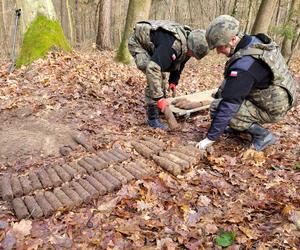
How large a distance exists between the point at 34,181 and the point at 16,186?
198 mm

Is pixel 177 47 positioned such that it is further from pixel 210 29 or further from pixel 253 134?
pixel 253 134

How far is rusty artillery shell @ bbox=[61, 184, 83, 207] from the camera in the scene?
10.6 feet

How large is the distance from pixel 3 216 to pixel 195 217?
1.90m

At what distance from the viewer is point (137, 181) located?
3.61m

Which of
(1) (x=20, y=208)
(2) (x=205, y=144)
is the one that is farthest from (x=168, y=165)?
(1) (x=20, y=208)

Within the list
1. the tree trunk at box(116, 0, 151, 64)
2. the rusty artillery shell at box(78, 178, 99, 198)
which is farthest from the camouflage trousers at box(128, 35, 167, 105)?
the tree trunk at box(116, 0, 151, 64)

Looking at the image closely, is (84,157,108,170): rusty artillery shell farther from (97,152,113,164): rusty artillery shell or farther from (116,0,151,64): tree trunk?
(116,0,151,64): tree trunk

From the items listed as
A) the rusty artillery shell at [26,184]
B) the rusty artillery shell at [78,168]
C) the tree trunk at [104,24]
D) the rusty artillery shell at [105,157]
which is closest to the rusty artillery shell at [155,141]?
the rusty artillery shell at [105,157]

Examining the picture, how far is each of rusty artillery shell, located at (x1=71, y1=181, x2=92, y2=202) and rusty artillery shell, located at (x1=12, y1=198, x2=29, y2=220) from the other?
0.55 m

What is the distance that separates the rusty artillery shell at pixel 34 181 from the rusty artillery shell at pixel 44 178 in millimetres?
36

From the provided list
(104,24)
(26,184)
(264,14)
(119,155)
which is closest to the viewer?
(26,184)

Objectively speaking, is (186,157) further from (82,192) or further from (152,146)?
(82,192)

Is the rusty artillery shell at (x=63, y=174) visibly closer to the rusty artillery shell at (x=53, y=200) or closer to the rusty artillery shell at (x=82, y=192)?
the rusty artillery shell at (x=82, y=192)

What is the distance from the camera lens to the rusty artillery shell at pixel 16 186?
3.35 m
